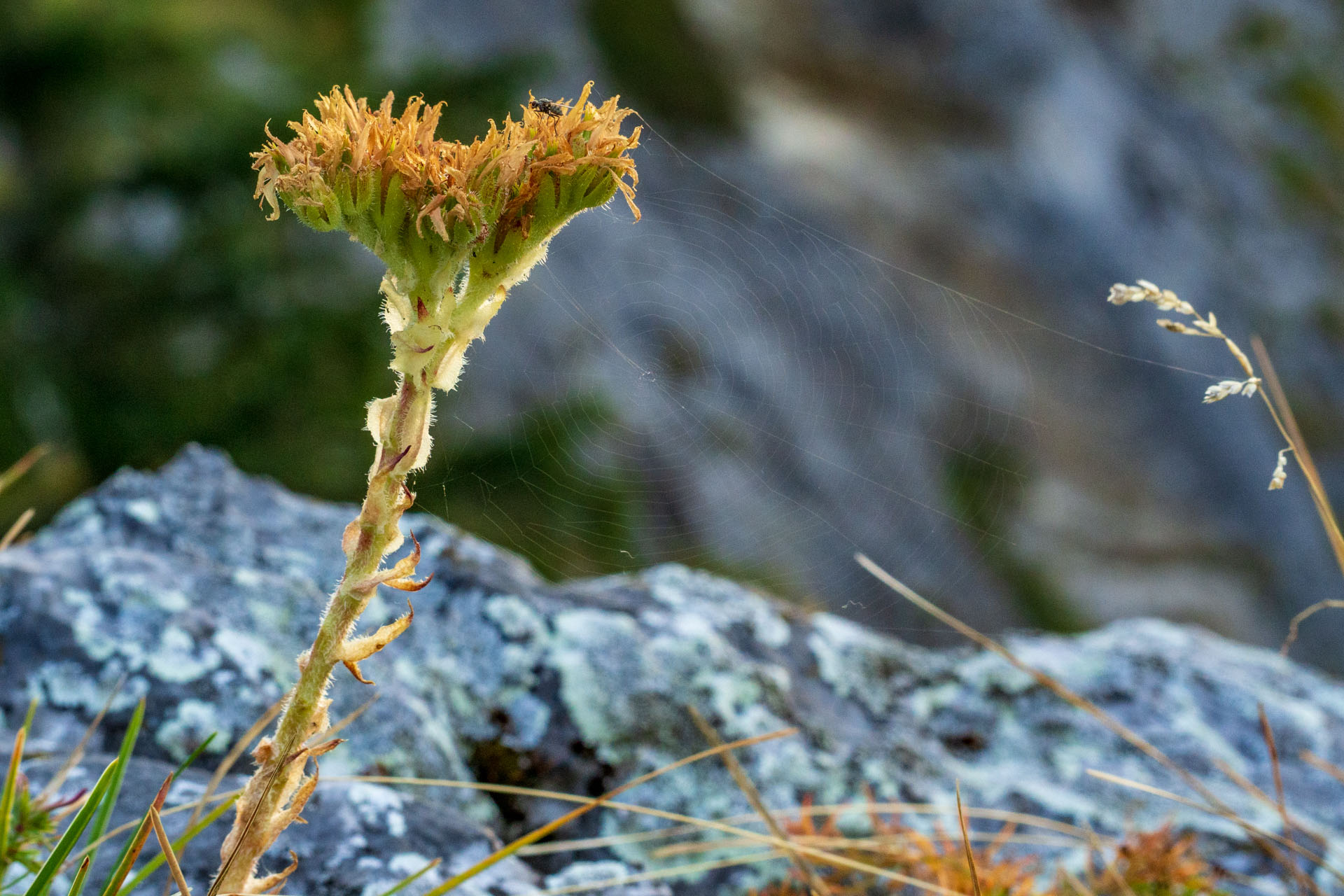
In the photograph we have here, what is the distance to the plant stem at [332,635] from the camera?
131 cm

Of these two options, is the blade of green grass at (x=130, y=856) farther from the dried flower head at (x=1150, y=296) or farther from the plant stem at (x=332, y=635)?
the dried flower head at (x=1150, y=296)

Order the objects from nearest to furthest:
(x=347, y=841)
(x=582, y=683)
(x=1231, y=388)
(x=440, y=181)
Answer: (x=440, y=181), (x=1231, y=388), (x=347, y=841), (x=582, y=683)

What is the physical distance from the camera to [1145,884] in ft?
7.81

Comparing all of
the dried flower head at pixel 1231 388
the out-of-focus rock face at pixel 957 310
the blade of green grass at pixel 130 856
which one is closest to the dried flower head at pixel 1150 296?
the dried flower head at pixel 1231 388

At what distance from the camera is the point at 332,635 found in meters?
1.32

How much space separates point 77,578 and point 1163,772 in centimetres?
341

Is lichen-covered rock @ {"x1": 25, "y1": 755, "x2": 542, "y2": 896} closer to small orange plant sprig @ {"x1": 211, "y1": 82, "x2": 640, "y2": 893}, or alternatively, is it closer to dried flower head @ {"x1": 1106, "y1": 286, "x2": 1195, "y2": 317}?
small orange plant sprig @ {"x1": 211, "y1": 82, "x2": 640, "y2": 893}

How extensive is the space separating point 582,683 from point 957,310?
9.72 metres

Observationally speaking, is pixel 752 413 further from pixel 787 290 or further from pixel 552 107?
pixel 552 107

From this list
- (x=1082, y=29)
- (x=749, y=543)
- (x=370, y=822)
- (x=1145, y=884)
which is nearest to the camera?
(x=370, y=822)

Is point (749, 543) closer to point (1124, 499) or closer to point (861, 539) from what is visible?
point (861, 539)

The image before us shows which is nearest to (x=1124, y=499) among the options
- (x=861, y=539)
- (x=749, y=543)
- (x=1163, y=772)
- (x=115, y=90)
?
(x=861, y=539)

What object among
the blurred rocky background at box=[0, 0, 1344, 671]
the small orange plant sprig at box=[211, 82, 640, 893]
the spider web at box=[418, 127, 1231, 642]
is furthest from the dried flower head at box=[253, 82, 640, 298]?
the spider web at box=[418, 127, 1231, 642]

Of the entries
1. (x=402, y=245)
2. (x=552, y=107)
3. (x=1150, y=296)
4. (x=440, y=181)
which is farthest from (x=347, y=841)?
(x=1150, y=296)
